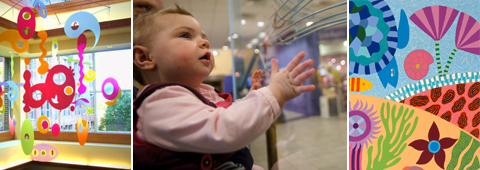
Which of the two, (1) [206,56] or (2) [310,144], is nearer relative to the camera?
(1) [206,56]

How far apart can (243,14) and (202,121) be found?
0.36 meters

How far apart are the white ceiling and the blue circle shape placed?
48 cm

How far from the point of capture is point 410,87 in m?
0.78

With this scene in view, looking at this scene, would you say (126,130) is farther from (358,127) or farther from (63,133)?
(358,127)

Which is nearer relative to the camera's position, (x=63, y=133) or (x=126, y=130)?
(x=126, y=130)

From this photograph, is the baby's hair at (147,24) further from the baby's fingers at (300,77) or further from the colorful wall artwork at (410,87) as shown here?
the colorful wall artwork at (410,87)

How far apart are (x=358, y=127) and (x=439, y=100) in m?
0.25

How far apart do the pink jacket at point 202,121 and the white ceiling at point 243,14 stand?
0.21 meters

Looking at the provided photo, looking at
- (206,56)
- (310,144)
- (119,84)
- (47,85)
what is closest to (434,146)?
(310,144)

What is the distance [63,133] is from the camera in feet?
2.94

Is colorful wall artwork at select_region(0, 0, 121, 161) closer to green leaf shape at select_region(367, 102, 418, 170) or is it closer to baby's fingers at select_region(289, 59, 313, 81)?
baby's fingers at select_region(289, 59, 313, 81)

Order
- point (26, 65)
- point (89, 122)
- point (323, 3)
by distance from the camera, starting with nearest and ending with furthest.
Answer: point (323, 3) < point (89, 122) < point (26, 65)

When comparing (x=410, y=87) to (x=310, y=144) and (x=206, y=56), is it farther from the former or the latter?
(x=206, y=56)

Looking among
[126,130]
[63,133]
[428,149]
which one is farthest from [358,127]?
[63,133]
